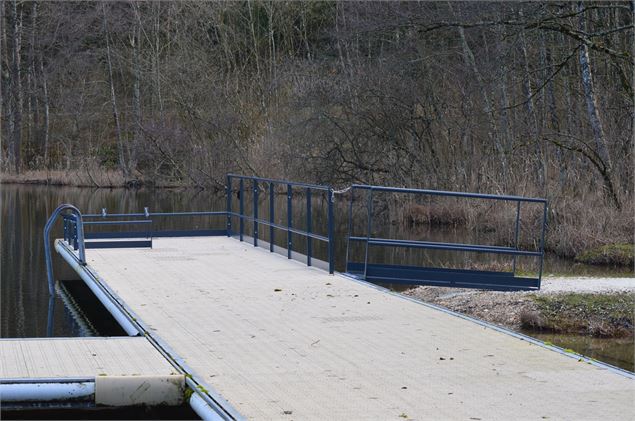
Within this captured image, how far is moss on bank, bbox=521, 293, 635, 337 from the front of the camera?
13227mm

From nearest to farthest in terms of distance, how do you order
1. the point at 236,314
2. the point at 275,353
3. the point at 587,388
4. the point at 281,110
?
the point at 587,388
the point at 275,353
the point at 236,314
the point at 281,110

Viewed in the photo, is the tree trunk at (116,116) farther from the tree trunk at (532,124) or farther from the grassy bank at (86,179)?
the tree trunk at (532,124)

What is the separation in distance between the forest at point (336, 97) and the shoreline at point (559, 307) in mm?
6904

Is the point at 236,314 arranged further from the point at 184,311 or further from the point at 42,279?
the point at 42,279

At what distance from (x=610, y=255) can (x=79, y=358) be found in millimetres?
13392

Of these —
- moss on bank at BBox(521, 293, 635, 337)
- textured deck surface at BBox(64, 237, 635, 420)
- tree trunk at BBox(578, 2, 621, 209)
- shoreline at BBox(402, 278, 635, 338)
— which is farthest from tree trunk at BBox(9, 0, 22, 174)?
moss on bank at BBox(521, 293, 635, 337)

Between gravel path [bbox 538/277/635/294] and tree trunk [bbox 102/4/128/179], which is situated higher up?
tree trunk [bbox 102/4/128/179]

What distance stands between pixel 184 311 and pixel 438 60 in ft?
68.3

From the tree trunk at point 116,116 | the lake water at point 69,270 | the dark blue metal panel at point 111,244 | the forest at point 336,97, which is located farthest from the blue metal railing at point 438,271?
the tree trunk at point 116,116

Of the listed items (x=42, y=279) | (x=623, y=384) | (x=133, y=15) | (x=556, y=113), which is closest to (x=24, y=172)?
(x=133, y=15)

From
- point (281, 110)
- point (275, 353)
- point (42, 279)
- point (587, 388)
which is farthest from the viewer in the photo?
point (281, 110)

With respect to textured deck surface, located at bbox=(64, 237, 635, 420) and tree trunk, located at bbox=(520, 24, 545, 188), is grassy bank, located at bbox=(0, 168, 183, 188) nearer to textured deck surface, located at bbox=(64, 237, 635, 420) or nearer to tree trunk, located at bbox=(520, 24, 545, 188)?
tree trunk, located at bbox=(520, 24, 545, 188)

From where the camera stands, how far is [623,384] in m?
8.54

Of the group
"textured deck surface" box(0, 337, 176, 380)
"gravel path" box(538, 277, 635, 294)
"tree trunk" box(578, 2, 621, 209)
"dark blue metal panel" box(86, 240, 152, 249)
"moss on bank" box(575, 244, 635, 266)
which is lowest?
"moss on bank" box(575, 244, 635, 266)
